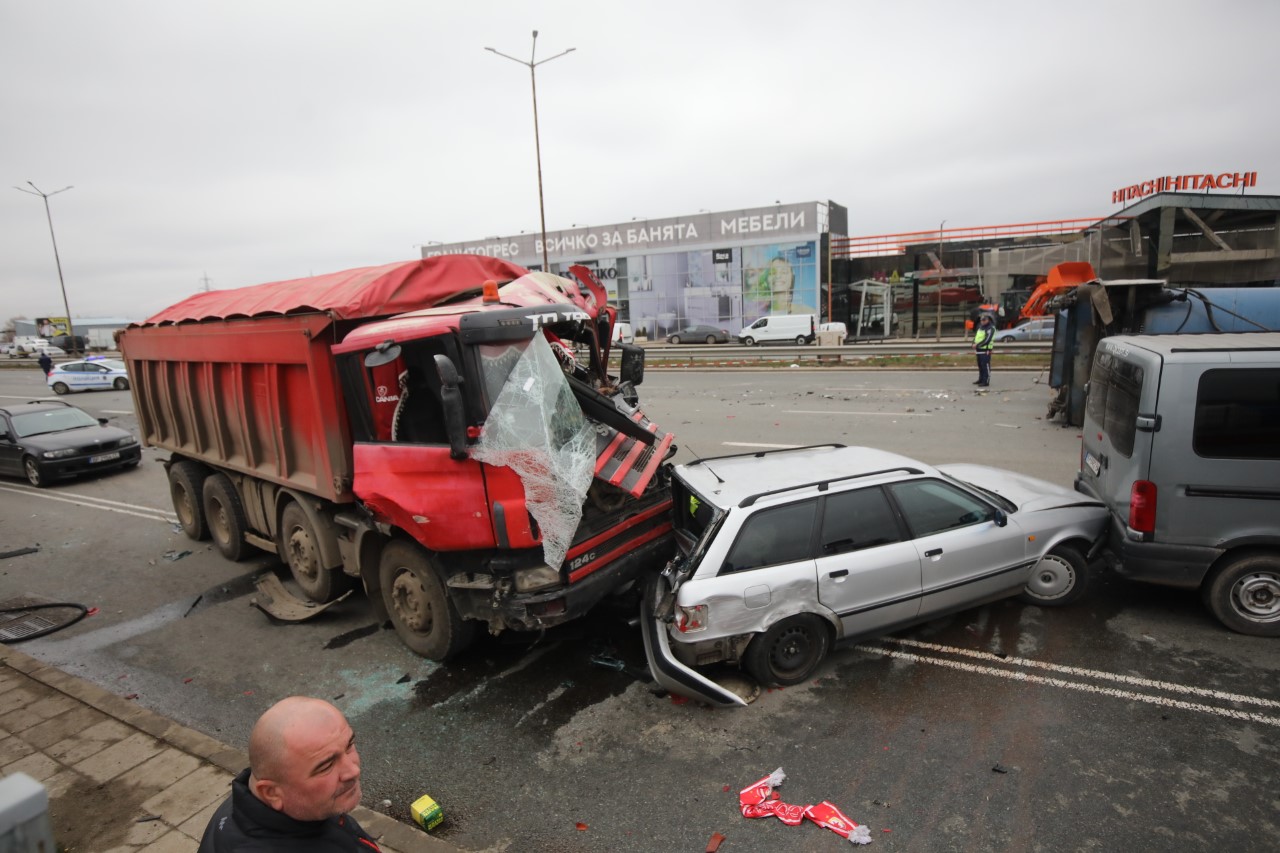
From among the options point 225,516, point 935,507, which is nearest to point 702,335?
point 225,516

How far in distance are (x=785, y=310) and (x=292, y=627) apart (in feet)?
129

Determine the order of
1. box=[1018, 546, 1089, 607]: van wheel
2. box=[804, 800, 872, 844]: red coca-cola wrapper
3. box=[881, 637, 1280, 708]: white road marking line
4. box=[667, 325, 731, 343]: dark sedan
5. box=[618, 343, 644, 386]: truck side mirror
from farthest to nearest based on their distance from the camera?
box=[667, 325, 731, 343]: dark sedan
box=[618, 343, 644, 386]: truck side mirror
box=[1018, 546, 1089, 607]: van wheel
box=[881, 637, 1280, 708]: white road marking line
box=[804, 800, 872, 844]: red coca-cola wrapper

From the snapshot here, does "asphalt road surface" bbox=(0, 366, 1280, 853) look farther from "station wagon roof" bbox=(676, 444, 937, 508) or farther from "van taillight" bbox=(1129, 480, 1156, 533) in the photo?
"station wagon roof" bbox=(676, 444, 937, 508)

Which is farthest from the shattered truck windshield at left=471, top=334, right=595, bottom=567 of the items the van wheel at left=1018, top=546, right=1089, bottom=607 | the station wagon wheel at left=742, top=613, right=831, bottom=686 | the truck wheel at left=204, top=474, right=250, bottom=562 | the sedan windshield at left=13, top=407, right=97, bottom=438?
the sedan windshield at left=13, top=407, right=97, bottom=438

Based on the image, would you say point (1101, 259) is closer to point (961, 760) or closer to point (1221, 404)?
point (1221, 404)

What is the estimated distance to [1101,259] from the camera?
2202 centimetres

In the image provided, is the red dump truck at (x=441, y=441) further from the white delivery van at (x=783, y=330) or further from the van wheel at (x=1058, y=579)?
the white delivery van at (x=783, y=330)

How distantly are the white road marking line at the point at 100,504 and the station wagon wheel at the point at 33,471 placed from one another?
0.17m

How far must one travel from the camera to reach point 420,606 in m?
5.46

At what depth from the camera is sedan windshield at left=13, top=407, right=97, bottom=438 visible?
1338 cm

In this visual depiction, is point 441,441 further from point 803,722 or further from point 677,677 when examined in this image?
point 803,722

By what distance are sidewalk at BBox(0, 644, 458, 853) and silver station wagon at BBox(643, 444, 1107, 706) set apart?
79.4 inches

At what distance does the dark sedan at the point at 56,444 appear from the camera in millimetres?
12750

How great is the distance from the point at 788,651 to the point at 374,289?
4.34 meters
